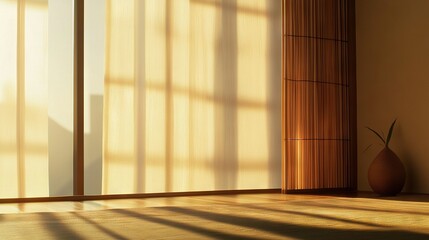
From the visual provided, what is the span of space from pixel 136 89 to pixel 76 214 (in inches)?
64.0

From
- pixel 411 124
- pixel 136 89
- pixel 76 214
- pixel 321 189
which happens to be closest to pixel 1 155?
pixel 136 89

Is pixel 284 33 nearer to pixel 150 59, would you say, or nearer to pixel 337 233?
pixel 150 59

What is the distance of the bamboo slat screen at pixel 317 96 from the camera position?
4.97m

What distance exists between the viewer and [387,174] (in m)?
4.69

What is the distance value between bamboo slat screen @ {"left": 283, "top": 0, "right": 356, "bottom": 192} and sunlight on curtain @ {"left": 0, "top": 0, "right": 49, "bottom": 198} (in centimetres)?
179

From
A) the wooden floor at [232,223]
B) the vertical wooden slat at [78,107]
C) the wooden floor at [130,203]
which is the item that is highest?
the vertical wooden slat at [78,107]

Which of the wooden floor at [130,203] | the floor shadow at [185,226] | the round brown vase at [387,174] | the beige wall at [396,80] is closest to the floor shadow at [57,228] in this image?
the floor shadow at [185,226]

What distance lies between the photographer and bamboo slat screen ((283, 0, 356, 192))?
4.97 m

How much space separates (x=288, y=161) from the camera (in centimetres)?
494

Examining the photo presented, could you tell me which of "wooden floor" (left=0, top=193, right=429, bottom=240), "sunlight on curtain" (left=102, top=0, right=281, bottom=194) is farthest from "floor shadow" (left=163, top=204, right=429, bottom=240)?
"sunlight on curtain" (left=102, top=0, right=281, bottom=194)

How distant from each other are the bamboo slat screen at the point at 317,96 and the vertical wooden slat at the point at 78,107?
5.00ft

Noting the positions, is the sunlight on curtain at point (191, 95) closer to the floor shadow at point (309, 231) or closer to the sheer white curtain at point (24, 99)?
the sheer white curtain at point (24, 99)

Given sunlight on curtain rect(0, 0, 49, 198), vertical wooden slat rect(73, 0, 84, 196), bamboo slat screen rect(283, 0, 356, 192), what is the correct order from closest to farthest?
1. sunlight on curtain rect(0, 0, 49, 198)
2. vertical wooden slat rect(73, 0, 84, 196)
3. bamboo slat screen rect(283, 0, 356, 192)

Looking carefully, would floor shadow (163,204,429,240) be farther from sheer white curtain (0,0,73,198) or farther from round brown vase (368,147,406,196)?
round brown vase (368,147,406,196)
